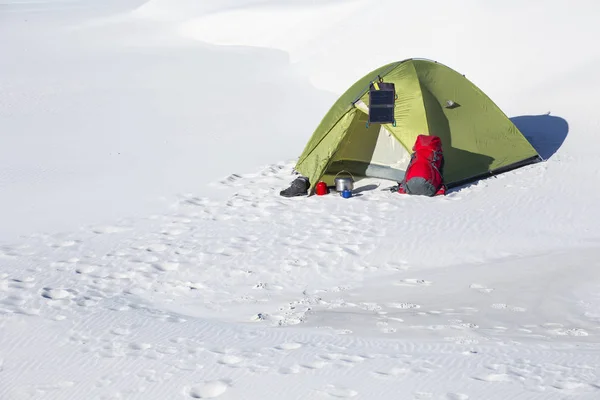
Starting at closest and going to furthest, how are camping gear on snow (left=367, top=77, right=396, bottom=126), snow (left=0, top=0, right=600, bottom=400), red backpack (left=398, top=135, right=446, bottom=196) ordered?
snow (left=0, top=0, right=600, bottom=400), red backpack (left=398, top=135, right=446, bottom=196), camping gear on snow (left=367, top=77, right=396, bottom=126)

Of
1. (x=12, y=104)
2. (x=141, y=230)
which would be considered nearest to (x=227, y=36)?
(x=12, y=104)

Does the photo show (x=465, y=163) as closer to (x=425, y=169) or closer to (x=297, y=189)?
(x=425, y=169)

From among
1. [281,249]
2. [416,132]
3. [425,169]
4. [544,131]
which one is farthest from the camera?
[544,131]

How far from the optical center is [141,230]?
Result: 1081 cm

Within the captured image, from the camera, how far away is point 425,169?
11602 mm

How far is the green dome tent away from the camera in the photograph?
1223 centimetres

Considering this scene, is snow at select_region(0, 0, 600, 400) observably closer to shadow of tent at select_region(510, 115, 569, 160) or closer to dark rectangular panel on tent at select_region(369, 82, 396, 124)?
shadow of tent at select_region(510, 115, 569, 160)

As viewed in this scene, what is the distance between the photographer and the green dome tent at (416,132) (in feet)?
40.1

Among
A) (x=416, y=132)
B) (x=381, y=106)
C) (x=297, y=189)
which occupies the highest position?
(x=381, y=106)

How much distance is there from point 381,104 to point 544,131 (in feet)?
12.3

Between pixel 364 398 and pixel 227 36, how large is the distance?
25463mm

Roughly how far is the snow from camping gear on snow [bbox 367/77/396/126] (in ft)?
3.13

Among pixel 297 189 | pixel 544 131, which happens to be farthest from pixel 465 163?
pixel 544 131

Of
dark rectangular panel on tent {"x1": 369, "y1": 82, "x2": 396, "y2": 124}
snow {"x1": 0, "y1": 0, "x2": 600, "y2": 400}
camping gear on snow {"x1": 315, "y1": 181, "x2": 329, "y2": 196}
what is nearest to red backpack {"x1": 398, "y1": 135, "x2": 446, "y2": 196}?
snow {"x1": 0, "y1": 0, "x2": 600, "y2": 400}
